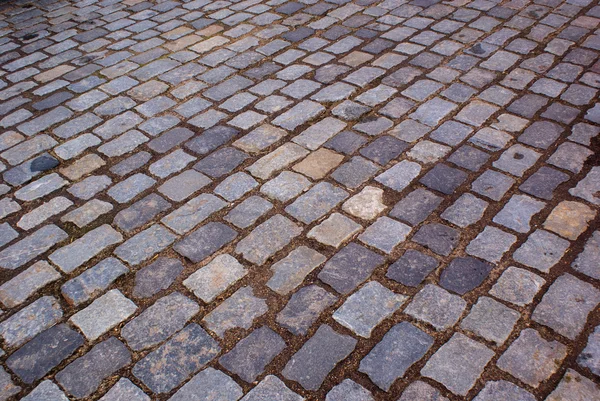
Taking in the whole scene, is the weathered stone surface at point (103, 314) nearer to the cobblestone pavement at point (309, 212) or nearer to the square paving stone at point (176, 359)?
the cobblestone pavement at point (309, 212)

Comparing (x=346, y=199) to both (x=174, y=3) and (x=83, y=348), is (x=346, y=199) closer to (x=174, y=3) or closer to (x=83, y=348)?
(x=83, y=348)

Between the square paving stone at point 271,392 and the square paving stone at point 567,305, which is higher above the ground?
the square paving stone at point 271,392

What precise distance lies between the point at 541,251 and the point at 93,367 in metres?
2.49

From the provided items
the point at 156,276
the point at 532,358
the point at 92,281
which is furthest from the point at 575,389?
the point at 92,281

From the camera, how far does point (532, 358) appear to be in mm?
2484

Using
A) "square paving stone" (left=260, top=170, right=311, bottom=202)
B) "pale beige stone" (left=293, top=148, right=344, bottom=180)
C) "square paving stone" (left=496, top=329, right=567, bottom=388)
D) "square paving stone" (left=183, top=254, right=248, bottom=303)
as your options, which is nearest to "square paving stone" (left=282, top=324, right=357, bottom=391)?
"square paving stone" (left=183, top=254, right=248, bottom=303)

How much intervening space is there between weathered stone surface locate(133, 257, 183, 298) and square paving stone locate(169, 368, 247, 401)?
25.0 inches

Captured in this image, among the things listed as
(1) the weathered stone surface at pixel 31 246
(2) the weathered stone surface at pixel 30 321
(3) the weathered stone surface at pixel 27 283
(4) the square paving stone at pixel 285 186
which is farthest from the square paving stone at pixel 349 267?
(1) the weathered stone surface at pixel 31 246

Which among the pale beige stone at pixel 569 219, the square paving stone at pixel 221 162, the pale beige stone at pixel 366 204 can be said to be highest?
the square paving stone at pixel 221 162

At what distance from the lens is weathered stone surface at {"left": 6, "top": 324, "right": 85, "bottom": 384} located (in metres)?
2.61

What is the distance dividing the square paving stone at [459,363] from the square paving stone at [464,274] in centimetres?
31

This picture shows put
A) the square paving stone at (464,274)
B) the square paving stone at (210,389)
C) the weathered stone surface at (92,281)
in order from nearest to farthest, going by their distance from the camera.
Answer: the square paving stone at (210,389) → the square paving stone at (464,274) → the weathered stone surface at (92,281)

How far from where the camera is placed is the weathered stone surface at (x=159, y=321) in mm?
2711

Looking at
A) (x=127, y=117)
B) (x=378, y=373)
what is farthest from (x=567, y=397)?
(x=127, y=117)
